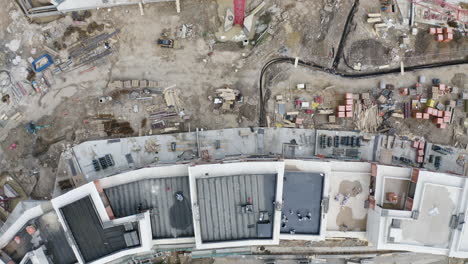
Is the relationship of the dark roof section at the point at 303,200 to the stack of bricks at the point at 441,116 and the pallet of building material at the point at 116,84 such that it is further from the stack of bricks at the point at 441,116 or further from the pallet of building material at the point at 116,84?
the pallet of building material at the point at 116,84

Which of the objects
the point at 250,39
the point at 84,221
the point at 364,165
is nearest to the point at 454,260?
the point at 364,165

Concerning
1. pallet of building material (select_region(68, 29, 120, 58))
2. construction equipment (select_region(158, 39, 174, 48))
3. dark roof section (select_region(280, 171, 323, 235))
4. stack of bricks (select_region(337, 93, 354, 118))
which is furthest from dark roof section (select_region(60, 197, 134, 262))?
stack of bricks (select_region(337, 93, 354, 118))

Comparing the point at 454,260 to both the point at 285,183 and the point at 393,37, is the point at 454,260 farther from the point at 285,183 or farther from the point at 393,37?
the point at 393,37

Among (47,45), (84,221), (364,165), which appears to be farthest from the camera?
(47,45)

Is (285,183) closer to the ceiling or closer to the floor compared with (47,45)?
closer to the floor

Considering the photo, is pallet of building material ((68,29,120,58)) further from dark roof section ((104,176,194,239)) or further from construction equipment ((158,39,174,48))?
dark roof section ((104,176,194,239))

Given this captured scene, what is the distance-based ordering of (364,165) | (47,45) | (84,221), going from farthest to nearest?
(47,45)
(364,165)
(84,221)

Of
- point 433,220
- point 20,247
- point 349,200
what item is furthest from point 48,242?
point 433,220
